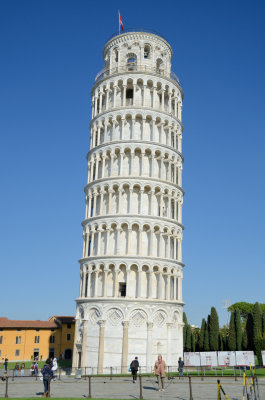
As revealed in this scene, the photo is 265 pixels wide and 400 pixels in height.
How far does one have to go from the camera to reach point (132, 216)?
43.6m

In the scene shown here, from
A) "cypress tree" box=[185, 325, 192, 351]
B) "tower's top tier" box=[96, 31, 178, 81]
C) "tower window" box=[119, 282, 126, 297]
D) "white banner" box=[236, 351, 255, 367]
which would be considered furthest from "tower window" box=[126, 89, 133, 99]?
"cypress tree" box=[185, 325, 192, 351]

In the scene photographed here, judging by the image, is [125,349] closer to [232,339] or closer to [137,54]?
[232,339]

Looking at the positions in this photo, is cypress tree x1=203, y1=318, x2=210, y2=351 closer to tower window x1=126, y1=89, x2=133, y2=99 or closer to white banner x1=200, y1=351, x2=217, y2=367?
white banner x1=200, y1=351, x2=217, y2=367

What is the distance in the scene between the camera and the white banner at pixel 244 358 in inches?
1056

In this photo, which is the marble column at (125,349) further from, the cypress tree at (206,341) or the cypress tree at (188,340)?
the cypress tree at (188,340)

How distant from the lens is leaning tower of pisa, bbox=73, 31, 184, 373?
40969 millimetres

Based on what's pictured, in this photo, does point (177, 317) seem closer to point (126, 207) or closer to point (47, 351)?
point (126, 207)

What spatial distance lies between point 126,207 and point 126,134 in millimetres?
9284

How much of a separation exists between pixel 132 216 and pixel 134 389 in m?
22.5

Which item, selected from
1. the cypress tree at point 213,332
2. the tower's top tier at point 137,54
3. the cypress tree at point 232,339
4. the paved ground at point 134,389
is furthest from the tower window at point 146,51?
the paved ground at point 134,389

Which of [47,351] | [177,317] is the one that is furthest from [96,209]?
[47,351]

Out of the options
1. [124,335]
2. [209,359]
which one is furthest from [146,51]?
[209,359]

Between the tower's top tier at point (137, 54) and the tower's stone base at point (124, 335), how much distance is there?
29452 mm

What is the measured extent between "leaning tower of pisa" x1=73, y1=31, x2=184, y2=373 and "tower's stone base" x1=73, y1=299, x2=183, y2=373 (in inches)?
3.9
